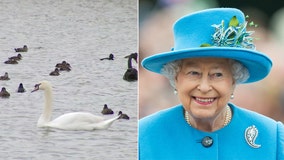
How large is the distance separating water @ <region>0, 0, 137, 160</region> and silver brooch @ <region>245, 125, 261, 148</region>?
253mm

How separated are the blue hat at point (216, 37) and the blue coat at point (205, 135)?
0.13 metres

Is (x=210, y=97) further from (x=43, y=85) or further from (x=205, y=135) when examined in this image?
(x=43, y=85)

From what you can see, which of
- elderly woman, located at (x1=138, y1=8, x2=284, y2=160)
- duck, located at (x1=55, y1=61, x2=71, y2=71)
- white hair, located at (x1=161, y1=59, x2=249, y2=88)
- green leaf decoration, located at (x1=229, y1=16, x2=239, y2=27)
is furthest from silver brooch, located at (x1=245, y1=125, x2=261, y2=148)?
duck, located at (x1=55, y1=61, x2=71, y2=71)

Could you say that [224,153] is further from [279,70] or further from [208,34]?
[279,70]

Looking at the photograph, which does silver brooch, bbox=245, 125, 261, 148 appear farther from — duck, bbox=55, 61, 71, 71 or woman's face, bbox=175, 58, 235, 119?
duck, bbox=55, 61, 71, 71

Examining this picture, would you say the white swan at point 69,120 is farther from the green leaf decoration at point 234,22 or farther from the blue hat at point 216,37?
the green leaf decoration at point 234,22

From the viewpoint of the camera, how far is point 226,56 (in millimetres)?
1646

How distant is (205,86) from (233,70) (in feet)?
0.28

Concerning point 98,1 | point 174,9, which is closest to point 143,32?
point 174,9

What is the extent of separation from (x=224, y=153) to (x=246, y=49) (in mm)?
249

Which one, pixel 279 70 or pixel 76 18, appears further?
pixel 279 70

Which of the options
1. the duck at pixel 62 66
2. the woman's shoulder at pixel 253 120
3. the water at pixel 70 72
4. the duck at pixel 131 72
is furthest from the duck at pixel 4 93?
the woman's shoulder at pixel 253 120

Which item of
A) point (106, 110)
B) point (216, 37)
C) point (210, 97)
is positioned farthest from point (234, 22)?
point (106, 110)

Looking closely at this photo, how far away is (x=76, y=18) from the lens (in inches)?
67.7
